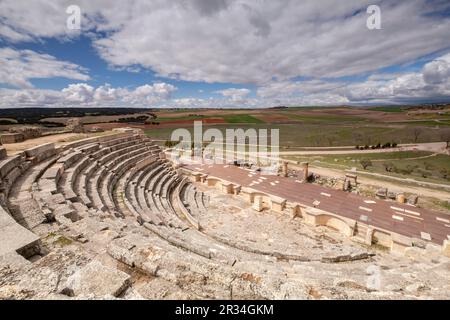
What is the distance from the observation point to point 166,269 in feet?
10.8

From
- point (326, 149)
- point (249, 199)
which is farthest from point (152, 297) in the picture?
point (326, 149)

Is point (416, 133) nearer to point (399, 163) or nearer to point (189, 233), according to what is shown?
point (399, 163)

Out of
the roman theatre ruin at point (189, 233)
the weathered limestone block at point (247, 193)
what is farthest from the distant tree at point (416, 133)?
the weathered limestone block at point (247, 193)

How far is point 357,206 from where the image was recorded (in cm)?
1215

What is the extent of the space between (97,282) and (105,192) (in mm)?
7717

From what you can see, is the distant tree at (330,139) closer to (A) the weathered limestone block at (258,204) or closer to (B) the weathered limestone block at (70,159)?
(A) the weathered limestone block at (258,204)

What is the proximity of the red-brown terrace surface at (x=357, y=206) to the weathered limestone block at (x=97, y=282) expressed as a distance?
37.1 feet

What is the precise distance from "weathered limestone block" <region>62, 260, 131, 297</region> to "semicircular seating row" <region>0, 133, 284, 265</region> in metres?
1.40

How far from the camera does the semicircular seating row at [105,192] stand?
17.3 feet

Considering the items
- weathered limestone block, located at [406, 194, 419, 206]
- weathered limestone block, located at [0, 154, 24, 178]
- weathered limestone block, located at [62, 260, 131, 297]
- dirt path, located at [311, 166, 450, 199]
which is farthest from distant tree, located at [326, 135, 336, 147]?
weathered limestone block, located at [62, 260, 131, 297]

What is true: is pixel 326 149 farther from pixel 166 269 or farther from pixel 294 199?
pixel 166 269

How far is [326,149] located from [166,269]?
119 feet

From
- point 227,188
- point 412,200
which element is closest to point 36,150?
point 227,188
